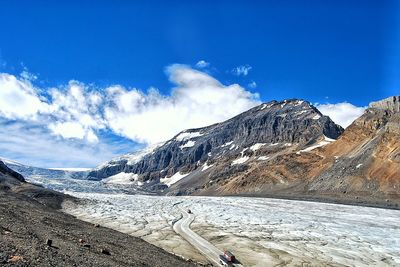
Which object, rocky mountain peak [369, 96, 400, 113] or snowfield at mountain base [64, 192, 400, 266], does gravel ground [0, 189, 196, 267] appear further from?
rocky mountain peak [369, 96, 400, 113]

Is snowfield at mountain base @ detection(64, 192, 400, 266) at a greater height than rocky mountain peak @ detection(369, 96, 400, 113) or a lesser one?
lesser

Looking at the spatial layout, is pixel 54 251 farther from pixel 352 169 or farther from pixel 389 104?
pixel 389 104

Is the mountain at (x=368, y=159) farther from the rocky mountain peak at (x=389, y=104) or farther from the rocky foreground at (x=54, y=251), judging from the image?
the rocky foreground at (x=54, y=251)

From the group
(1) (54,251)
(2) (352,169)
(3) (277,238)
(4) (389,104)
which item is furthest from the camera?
(4) (389,104)

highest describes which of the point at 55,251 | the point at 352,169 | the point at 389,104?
the point at 389,104

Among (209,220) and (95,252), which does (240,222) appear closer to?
(209,220)

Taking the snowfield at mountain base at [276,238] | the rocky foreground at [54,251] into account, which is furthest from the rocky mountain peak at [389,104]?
the rocky foreground at [54,251]

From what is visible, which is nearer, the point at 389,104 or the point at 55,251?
the point at 55,251

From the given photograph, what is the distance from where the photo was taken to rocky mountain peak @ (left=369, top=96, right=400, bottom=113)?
166 meters

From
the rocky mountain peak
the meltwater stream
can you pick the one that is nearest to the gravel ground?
the meltwater stream

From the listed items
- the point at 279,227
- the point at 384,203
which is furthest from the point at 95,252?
the point at 384,203

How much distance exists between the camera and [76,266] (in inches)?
738

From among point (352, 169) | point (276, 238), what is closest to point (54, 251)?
point (276, 238)

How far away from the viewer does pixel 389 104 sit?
170125 millimetres
